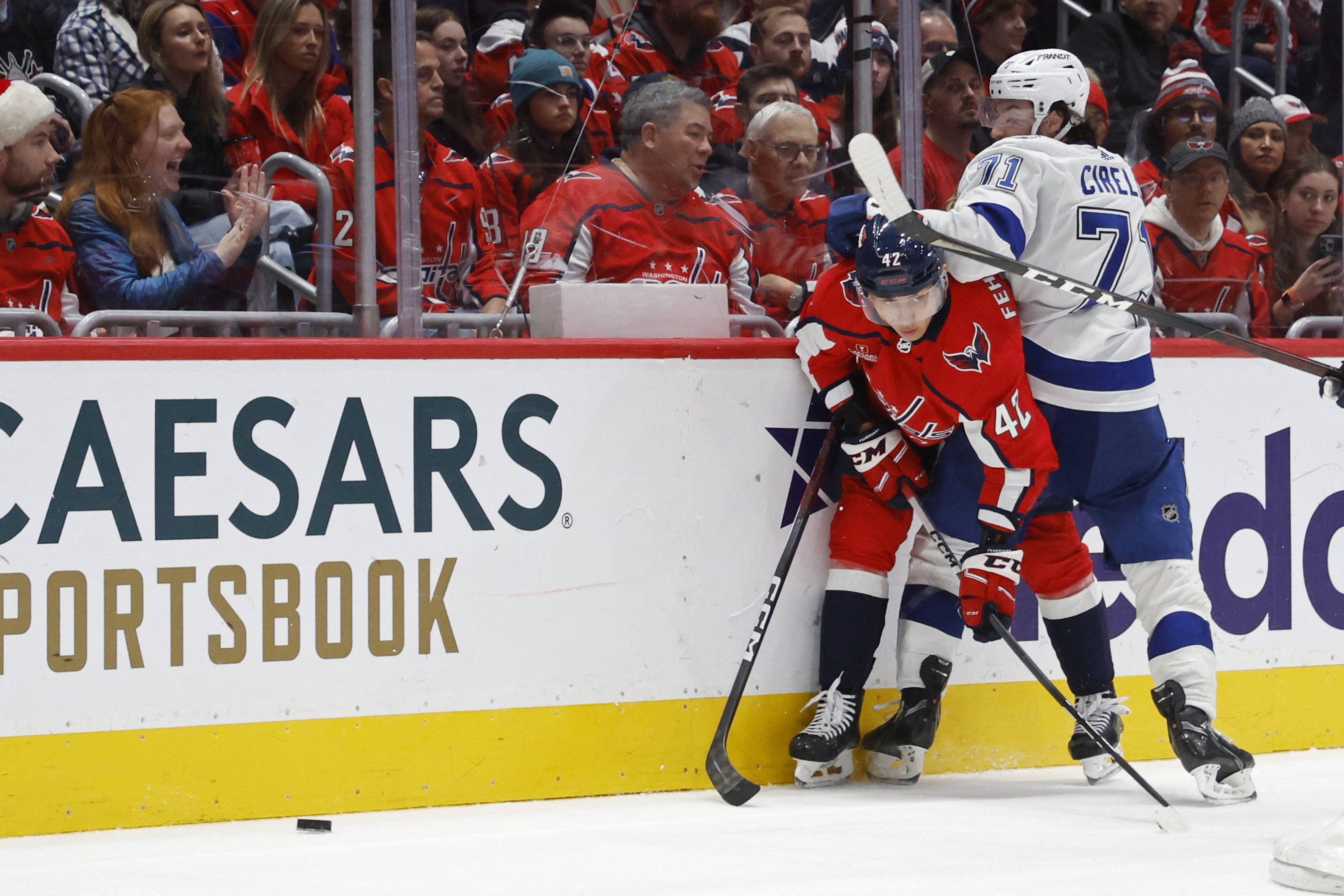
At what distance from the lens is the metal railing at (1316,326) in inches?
161

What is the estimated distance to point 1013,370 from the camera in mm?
3182

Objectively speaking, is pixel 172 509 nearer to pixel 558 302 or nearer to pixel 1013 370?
pixel 558 302

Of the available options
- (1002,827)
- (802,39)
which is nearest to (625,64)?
(802,39)

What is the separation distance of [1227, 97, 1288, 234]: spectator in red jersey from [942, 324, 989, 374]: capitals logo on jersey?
145cm

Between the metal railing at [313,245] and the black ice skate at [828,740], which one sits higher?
the metal railing at [313,245]

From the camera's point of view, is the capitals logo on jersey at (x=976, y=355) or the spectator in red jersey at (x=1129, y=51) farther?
→ the spectator in red jersey at (x=1129, y=51)

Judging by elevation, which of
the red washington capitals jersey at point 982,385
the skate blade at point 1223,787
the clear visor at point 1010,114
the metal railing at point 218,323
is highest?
the clear visor at point 1010,114

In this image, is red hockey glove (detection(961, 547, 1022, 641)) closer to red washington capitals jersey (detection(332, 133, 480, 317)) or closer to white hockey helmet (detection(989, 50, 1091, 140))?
white hockey helmet (detection(989, 50, 1091, 140))

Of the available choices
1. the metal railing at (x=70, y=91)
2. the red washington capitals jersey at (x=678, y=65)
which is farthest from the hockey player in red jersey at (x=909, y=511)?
the metal railing at (x=70, y=91)

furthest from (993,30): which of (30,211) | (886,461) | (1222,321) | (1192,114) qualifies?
(30,211)

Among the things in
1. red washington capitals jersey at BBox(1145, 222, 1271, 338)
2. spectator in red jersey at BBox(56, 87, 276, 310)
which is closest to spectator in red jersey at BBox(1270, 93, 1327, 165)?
red washington capitals jersey at BBox(1145, 222, 1271, 338)

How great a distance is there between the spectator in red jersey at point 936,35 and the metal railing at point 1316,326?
111 centimetres

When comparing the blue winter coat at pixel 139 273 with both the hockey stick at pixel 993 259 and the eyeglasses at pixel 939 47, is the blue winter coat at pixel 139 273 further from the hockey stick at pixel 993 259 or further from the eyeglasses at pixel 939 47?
the eyeglasses at pixel 939 47

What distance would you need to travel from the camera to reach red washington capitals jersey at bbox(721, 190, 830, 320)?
3.83 meters
